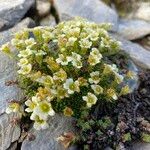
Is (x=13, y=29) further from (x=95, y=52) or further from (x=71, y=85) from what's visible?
(x=71, y=85)

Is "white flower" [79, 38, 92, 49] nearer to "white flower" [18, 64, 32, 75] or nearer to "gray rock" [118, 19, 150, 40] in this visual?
"white flower" [18, 64, 32, 75]

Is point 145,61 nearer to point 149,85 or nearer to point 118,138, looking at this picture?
point 149,85

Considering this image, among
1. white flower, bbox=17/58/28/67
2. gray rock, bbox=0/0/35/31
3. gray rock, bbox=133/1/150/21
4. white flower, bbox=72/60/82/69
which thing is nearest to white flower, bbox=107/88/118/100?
white flower, bbox=72/60/82/69

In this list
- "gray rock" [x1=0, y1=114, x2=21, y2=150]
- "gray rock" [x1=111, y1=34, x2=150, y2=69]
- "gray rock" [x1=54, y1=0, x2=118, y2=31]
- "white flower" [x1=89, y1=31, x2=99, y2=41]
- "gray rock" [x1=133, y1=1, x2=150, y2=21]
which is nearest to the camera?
"gray rock" [x1=0, y1=114, x2=21, y2=150]

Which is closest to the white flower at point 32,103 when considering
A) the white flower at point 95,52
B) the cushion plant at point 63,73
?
the cushion plant at point 63,73

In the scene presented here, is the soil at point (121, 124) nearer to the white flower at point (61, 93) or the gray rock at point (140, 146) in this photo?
the gray rock at point (140, 146)

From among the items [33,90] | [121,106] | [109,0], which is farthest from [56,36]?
[109,0]

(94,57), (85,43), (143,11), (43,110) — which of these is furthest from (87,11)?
(43,110)
